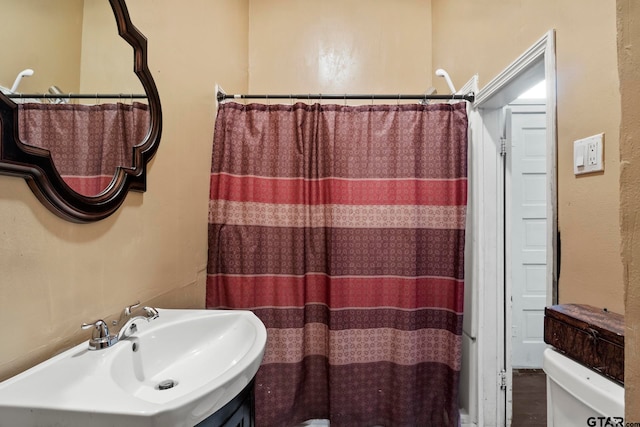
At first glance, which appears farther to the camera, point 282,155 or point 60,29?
point 282,155

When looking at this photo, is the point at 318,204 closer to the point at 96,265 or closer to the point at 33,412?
the point at 96,265

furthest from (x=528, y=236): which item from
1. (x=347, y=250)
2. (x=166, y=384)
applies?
(x=166, y=384)

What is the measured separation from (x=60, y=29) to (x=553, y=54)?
153 centimetres

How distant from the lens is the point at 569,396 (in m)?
0.68

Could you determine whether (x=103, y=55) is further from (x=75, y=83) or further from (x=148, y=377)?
(x=148, y=377)


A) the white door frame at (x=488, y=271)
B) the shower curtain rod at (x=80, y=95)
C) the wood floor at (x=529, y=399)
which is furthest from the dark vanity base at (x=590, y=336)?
the wood floor at (x=529, y=399)

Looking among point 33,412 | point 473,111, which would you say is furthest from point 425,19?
Result: point 33,412

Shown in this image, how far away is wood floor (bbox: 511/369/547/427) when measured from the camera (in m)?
1.77

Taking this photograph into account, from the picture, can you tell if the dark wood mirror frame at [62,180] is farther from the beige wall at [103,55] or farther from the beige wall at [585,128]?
the beige wall at [585,128]

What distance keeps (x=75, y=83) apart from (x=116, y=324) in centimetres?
73

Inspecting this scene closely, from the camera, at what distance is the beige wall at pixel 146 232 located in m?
0.64

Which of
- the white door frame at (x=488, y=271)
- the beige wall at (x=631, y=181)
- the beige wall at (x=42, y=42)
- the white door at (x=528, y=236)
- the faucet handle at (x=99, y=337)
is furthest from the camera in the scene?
the white door at (x=528, y=236)

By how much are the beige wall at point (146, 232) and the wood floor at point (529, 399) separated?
2.13 m

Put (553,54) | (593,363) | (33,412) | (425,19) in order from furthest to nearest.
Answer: (425,19), (553,54), (593,363), (33,412)
